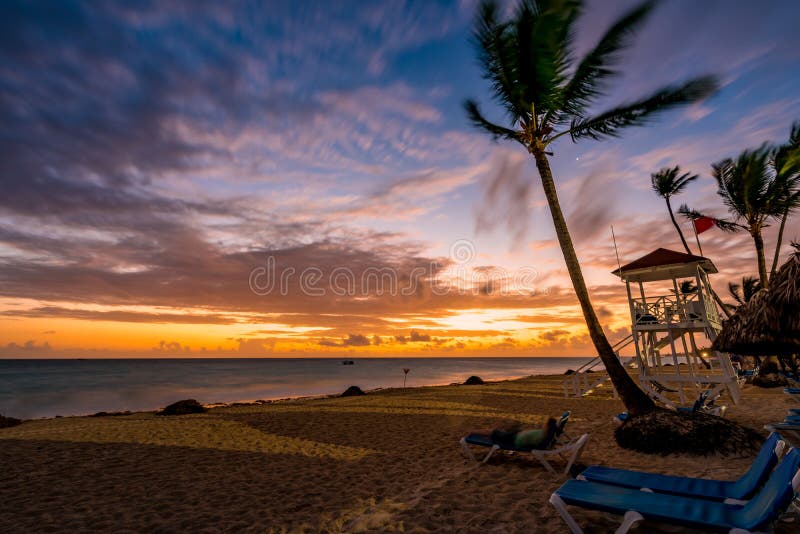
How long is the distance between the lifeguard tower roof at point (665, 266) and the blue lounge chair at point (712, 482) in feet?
34.1

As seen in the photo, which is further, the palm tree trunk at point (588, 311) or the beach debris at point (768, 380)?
the beach debris at point (768, 380)

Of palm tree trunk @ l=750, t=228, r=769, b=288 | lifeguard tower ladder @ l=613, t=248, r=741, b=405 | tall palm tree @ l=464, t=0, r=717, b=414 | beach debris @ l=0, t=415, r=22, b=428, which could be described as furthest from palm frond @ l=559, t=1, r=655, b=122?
beach debris @ l=0, t=415, r=22, b=428

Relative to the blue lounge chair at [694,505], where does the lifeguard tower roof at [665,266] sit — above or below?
Answer: above

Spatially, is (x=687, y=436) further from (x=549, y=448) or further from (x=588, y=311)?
(x=588, y=311)

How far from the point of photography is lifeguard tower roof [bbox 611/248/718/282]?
13.2 m

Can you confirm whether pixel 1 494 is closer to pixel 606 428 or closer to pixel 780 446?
pixel 780 446

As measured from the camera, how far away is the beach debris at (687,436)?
7164 mm

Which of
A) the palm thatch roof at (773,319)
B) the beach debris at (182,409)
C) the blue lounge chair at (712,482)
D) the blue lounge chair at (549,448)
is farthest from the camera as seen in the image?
the beach debris at (182,409)

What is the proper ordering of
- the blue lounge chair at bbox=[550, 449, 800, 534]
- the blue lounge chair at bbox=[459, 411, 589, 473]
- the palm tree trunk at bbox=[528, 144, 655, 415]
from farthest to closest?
the palm tree trunk at bbox=[528, 144, 655, 415], the blue lounge chair at bbox=[459, 411, 589, 473], the blue lounge chair at bbox=[550, 449, 800, 534]

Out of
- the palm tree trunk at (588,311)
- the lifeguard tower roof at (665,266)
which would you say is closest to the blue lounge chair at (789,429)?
the palm tree trunk at (588,311)

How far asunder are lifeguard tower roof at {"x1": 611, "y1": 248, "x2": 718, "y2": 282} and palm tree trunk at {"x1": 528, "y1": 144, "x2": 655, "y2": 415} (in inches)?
202

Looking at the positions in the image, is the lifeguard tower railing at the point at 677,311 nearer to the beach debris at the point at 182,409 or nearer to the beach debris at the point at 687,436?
the beach debris at the point at 687,436

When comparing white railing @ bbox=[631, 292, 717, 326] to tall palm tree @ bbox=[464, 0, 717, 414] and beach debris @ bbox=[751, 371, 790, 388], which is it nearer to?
tall palm tree @ bbox=[464, 0, 717, 414]

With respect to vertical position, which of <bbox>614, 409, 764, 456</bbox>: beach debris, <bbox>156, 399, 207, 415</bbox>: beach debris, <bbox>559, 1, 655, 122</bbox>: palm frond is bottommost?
<bbox>156, 399, 207, 415</bbox>: beach debris
